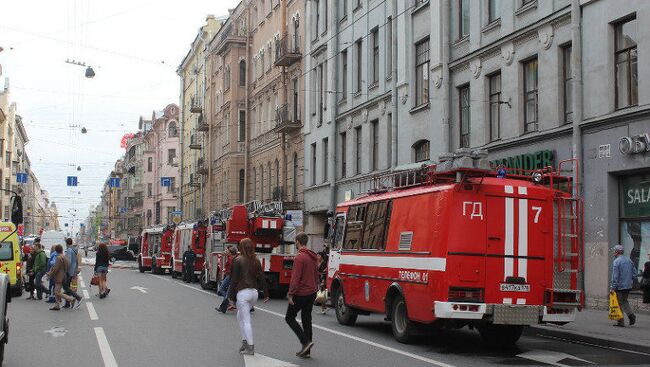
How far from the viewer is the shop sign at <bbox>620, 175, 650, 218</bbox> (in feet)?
61.5

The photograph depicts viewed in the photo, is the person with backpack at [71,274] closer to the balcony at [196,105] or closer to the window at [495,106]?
the window at [495,106]

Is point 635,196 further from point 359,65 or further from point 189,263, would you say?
point 189,263

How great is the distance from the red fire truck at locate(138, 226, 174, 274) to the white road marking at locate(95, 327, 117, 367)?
30264 mm

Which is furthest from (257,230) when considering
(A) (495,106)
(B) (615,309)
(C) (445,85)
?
(B) (615,309)

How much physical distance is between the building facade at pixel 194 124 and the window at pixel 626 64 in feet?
153

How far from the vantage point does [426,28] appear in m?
28.6

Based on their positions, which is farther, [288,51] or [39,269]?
[288,51]

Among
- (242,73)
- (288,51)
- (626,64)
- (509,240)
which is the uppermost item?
(242,73)

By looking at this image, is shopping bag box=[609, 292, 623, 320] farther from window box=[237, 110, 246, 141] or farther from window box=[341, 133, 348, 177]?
window box=[237, 110, 246, 141]

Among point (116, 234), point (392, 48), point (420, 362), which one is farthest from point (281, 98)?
point (116, 234)

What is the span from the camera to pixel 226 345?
1305cm

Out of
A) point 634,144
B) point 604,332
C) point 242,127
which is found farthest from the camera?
point 242,127

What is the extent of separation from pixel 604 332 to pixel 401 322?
3.90m

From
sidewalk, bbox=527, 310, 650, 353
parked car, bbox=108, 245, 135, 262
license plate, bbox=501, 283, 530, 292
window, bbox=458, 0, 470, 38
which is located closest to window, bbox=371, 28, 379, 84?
window, bbox=458, 0, 470, 38
